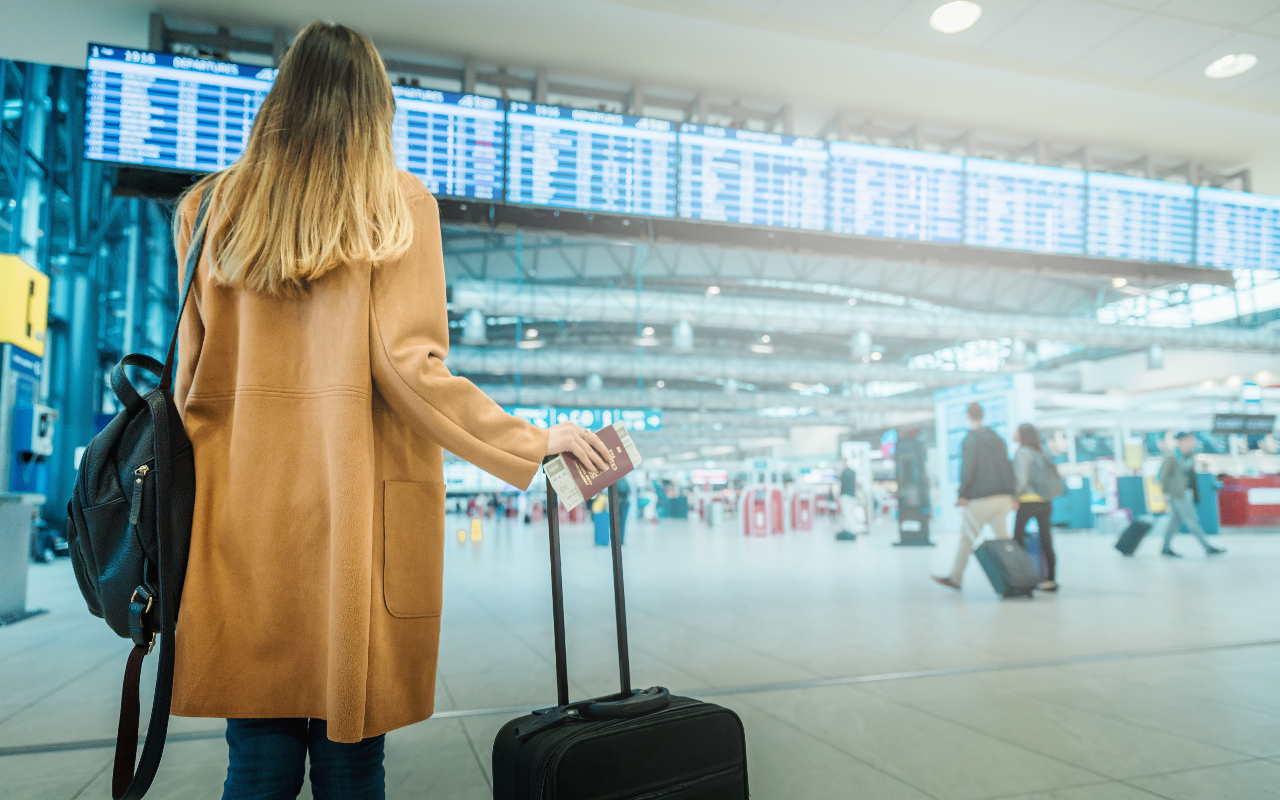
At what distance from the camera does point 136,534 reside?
103 cm

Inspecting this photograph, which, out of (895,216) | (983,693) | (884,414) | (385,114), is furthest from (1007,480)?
(884,414)

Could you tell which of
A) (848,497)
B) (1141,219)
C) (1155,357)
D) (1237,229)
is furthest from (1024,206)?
(1155,357)

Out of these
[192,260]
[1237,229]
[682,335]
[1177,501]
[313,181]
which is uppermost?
[682,335]

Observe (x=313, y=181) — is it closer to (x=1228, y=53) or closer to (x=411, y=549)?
(x=411, y=549)

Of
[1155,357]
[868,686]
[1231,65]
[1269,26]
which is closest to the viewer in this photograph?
[868,686]

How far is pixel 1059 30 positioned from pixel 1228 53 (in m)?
1.13

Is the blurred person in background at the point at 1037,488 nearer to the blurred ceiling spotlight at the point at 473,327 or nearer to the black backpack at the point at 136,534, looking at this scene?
the black backpack at the point at 136,534

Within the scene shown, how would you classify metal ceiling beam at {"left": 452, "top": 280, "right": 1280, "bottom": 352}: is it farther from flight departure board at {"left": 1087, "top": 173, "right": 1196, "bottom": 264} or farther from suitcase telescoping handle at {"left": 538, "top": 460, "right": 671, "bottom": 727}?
suitcase telescoping handle at {"left": 538, "top": 460, "right": 671, "bottom": 727}

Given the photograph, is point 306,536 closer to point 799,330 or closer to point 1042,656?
point 1042,656

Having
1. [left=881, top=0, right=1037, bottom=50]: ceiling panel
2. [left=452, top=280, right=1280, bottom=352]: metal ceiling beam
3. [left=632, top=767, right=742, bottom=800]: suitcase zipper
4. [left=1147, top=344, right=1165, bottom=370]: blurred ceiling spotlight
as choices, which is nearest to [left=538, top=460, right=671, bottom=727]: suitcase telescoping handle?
[left=632, top=767, right=742, bottom=800]: suitcase zipper

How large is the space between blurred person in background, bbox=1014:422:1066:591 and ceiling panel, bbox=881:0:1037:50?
3414 mm

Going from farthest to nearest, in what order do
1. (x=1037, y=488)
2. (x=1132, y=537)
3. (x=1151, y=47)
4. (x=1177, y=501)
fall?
1. (x=1177, y=501)
2. (x=1132, y=537)
3. (x=1037, y=488)
4. (x=1151, y=47)

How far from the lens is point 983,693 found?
2.97m

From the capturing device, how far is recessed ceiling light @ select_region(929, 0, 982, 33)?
3805 millimetres
